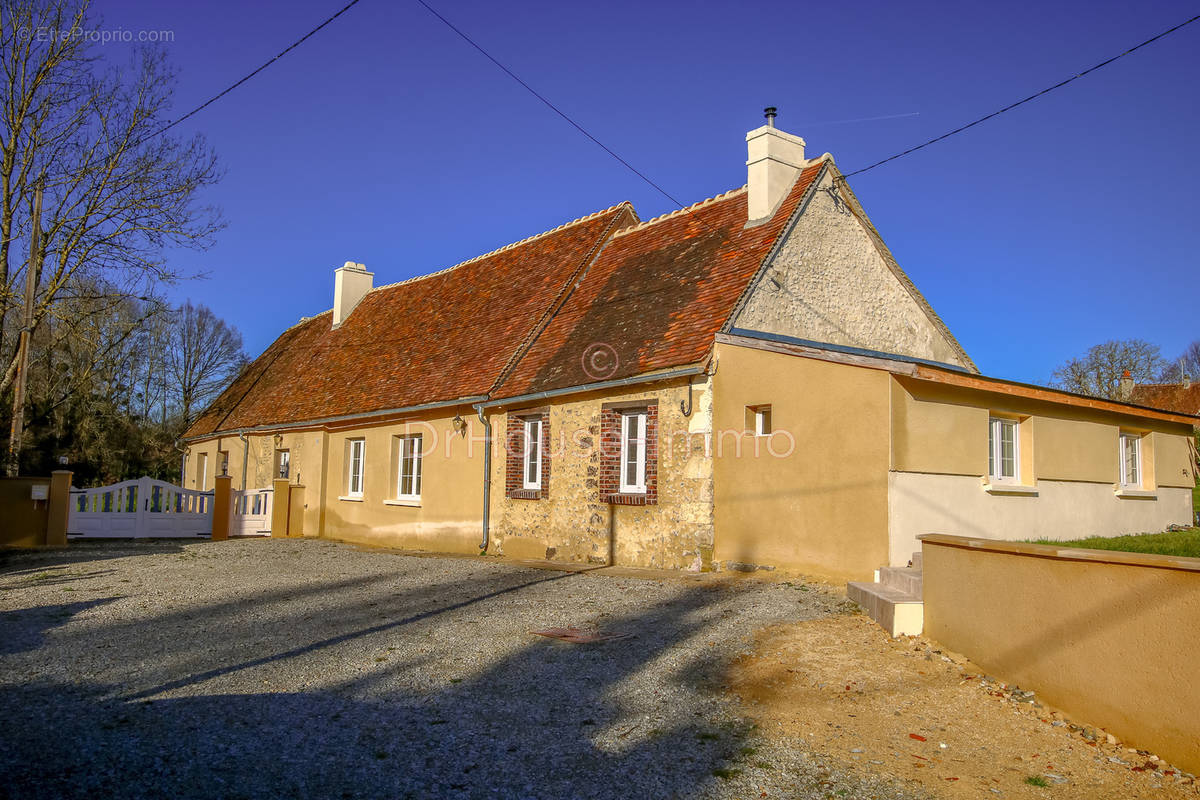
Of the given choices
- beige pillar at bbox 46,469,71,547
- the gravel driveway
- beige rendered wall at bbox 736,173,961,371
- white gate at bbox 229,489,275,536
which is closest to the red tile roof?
beige rendered wall at bbox 736,173,961,371

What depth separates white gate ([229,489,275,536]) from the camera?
64.4ft

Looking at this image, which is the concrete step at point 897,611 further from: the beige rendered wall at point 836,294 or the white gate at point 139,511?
the white gate at point 139,511

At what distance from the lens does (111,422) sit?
31.7 metres

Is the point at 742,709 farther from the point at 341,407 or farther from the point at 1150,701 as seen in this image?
the point at 341,407

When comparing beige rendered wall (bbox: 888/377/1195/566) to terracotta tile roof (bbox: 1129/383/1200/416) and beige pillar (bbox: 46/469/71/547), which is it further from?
terracotta tile roof (bbox: 1129/383/1200/416)

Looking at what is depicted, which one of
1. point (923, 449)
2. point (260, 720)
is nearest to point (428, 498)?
point (923, 449)

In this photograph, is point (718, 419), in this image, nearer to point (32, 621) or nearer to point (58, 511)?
point (32, 621)

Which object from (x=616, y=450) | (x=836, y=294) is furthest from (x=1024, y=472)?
(x=616, y=450)

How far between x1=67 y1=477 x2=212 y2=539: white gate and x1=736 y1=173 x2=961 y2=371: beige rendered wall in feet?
43.8

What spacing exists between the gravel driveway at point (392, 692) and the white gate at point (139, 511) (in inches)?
274

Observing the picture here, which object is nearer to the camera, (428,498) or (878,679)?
(878,679)

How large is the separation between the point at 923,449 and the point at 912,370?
1.09m

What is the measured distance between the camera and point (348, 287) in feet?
82.5

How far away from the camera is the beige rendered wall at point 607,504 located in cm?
1158
